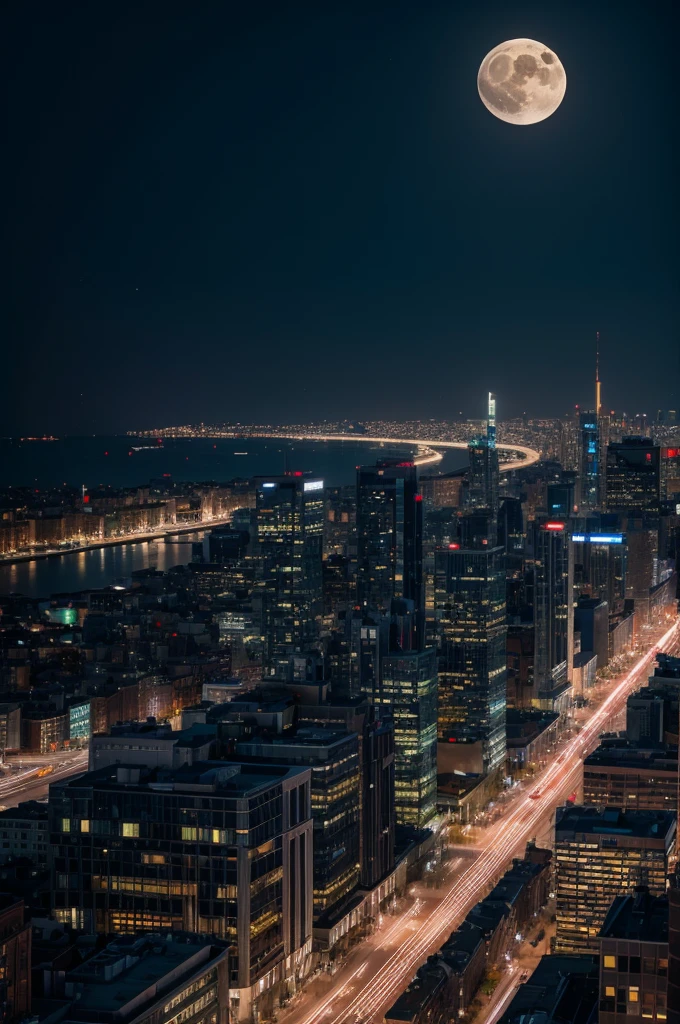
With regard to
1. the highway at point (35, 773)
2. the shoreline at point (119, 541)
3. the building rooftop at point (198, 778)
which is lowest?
the highway at point (35, 773)

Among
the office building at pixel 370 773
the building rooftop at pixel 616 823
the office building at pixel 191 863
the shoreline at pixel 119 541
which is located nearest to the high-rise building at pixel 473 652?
the office building at pixel 370 773

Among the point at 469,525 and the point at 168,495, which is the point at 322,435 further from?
the point at 469,525

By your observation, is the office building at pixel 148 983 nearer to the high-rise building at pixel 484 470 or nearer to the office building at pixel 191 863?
the office building at pixel 191 863

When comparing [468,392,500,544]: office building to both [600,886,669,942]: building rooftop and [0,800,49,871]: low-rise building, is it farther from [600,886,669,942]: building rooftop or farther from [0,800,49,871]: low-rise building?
[600,886,669,942]: building rooftop

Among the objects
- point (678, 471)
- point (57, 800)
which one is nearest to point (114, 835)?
point (57, 800)

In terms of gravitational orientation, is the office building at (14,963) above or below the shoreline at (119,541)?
above

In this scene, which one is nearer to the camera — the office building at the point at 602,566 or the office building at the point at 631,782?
the office building at the point at 631,782

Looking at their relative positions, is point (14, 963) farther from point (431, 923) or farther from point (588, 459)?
point (588, 459)

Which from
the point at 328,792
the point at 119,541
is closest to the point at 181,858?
the point at 328,792

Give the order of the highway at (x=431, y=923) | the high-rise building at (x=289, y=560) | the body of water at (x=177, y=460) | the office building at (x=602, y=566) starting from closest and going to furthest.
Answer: the highway at (x=431, y=923) < the high-rise building at (x=289, y=560) < the office building at (x=602, y=566) < the body of water at (x=177, y=460)
